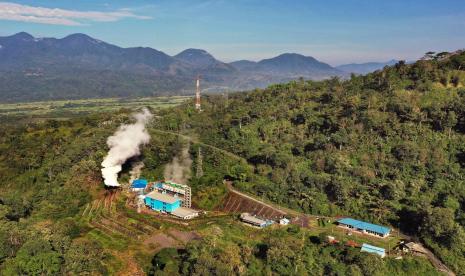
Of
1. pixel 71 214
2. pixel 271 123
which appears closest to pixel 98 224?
pixel 71 214

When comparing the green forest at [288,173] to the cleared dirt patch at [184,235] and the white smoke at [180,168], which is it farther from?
the white smoke at [180,168]

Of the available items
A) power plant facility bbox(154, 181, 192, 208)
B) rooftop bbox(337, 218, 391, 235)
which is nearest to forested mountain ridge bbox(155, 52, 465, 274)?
rooftop bbox(337, 218, 391, 235)

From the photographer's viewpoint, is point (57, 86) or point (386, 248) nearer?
point (386, 248)

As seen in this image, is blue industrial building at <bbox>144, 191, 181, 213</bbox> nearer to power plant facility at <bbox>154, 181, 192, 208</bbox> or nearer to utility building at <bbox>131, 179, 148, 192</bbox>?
power plant facility at <bbox>154, 181, 192, 208</bbox>

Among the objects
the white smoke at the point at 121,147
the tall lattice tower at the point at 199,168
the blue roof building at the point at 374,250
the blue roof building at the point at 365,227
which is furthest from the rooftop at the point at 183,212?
the blue roof building at the point at 374,250

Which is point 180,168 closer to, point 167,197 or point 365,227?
point 167,197

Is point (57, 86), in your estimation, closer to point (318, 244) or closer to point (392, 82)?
point (392, 82)
